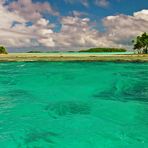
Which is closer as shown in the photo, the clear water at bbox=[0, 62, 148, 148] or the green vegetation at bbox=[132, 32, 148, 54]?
the clear water at bbox=[0, 62, 148, 148]

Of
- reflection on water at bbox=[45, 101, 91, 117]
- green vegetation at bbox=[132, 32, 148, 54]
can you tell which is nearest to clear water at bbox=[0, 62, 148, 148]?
reflection on water at bbox=[45, 101, 91, 117]

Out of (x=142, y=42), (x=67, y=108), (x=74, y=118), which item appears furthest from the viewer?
(x=142, y=42)

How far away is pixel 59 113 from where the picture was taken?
54.6 ft

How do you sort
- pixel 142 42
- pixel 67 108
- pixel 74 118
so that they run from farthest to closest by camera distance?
pixel 142 42
pixel 67 108
pixel 74 118

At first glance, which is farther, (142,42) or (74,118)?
(142,42)

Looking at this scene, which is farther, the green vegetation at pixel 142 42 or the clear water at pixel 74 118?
the green vegetation at pixel 142 42

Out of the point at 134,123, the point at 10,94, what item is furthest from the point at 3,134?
the point at 10,94

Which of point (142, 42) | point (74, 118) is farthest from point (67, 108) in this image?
point (142, 42)

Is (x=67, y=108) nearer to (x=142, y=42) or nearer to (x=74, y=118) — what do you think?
(x=74, y=118)

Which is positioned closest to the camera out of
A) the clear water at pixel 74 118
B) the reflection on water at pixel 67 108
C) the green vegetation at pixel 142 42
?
the clear water at pixel 74 118

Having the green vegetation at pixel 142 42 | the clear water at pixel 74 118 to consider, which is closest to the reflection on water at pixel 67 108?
the clear water at pixel 74 118

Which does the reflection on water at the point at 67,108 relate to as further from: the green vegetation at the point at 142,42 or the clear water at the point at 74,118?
the green vegetation at the point at 142,42

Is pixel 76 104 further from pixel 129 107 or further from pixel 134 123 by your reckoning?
pixel 134 123

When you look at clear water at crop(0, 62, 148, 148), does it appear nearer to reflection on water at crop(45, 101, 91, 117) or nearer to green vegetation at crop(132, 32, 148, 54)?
reflection on water at crop(45, 101, 91, 117)
